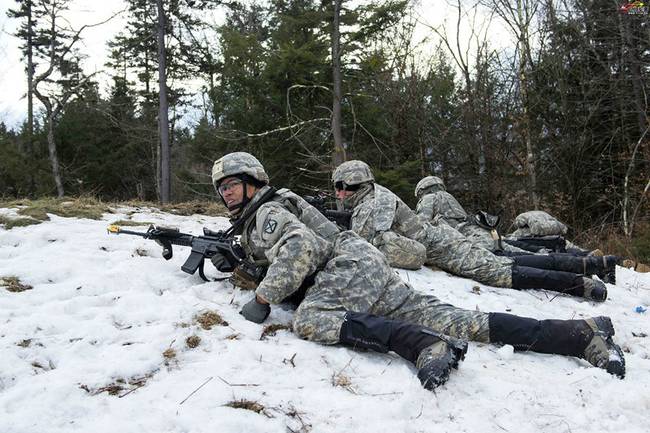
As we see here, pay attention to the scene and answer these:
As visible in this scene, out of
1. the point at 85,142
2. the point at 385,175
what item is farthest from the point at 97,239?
the point at 85,142

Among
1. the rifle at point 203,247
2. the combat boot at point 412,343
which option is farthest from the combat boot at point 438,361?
the rifle at point 203,247

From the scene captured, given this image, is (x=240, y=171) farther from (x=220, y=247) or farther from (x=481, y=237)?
(x=481, y=237)

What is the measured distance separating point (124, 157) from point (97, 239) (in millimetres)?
23080

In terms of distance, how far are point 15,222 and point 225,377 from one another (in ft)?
16.1

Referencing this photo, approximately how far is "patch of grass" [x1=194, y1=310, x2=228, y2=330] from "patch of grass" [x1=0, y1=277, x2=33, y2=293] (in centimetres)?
174

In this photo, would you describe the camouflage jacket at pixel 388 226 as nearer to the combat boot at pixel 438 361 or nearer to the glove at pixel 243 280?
the glove at pixel 243 280

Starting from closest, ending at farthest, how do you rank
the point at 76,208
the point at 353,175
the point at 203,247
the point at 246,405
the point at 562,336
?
the point at 246,405, the point at 562,336, the point at 203,247, the point at 353,175, the point at 76,208

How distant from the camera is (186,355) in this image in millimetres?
3121

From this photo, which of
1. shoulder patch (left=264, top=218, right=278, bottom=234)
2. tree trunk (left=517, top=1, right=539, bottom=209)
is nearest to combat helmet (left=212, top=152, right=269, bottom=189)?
shoulder patch (left=264, top=218, right=278, bottom=234)

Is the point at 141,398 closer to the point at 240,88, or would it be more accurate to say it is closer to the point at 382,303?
the point at 382,303

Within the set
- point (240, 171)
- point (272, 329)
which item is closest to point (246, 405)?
point (272, 329)

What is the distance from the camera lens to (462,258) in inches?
246

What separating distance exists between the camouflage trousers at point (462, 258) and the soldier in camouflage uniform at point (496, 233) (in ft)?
1.41

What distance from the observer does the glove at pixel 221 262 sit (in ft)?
14.3
